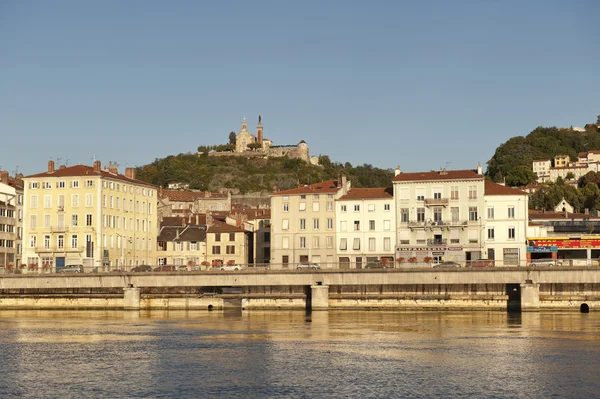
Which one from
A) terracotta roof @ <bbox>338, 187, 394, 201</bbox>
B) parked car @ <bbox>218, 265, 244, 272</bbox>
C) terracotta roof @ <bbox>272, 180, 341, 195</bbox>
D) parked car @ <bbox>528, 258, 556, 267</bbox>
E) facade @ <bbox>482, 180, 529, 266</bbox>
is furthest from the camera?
terracotta roof @ <bbox>272, 180, 341, 195</bbox>

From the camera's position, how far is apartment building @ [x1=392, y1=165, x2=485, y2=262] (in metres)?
106

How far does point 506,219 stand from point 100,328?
4967cm

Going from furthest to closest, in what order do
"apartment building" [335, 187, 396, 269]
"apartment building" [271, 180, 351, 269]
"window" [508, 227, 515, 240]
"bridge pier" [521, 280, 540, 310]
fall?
"apartment building" [271, 180, 351, 269] < "apartment building" [335, 187, 396, 269] < "window" [508, 227, 515, 240] < "bridge pier" [521, 280, 540, 310]

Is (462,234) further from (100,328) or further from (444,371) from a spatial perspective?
(444,371)

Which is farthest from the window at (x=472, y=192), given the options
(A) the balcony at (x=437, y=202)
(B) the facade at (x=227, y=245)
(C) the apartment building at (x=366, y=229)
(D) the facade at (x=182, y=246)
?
(D) the facade at (x=182, y=246)

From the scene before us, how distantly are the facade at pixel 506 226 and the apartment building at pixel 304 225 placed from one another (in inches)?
694

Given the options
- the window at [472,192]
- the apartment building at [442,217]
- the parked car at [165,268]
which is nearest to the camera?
the parked car at [165,268]

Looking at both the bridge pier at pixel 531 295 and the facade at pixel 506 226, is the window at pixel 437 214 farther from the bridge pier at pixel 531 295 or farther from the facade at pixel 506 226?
the bridge pier at pixel 531 295

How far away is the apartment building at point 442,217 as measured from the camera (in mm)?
105875

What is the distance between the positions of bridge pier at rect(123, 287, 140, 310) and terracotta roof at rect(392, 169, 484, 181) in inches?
1281

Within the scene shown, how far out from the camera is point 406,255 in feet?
352

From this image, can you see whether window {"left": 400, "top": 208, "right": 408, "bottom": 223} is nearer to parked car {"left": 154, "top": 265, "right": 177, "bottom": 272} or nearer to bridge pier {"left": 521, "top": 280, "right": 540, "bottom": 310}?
bridge pier {"left": 521, "top": 280, "right": 540, "bottom": 310}

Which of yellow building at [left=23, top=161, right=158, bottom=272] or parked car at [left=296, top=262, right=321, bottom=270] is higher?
yellow building at [left=23, top=161, right=158, bottom=272]

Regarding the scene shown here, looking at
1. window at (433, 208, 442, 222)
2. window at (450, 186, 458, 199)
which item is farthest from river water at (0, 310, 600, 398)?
window at (450, 186, 458, 199)
